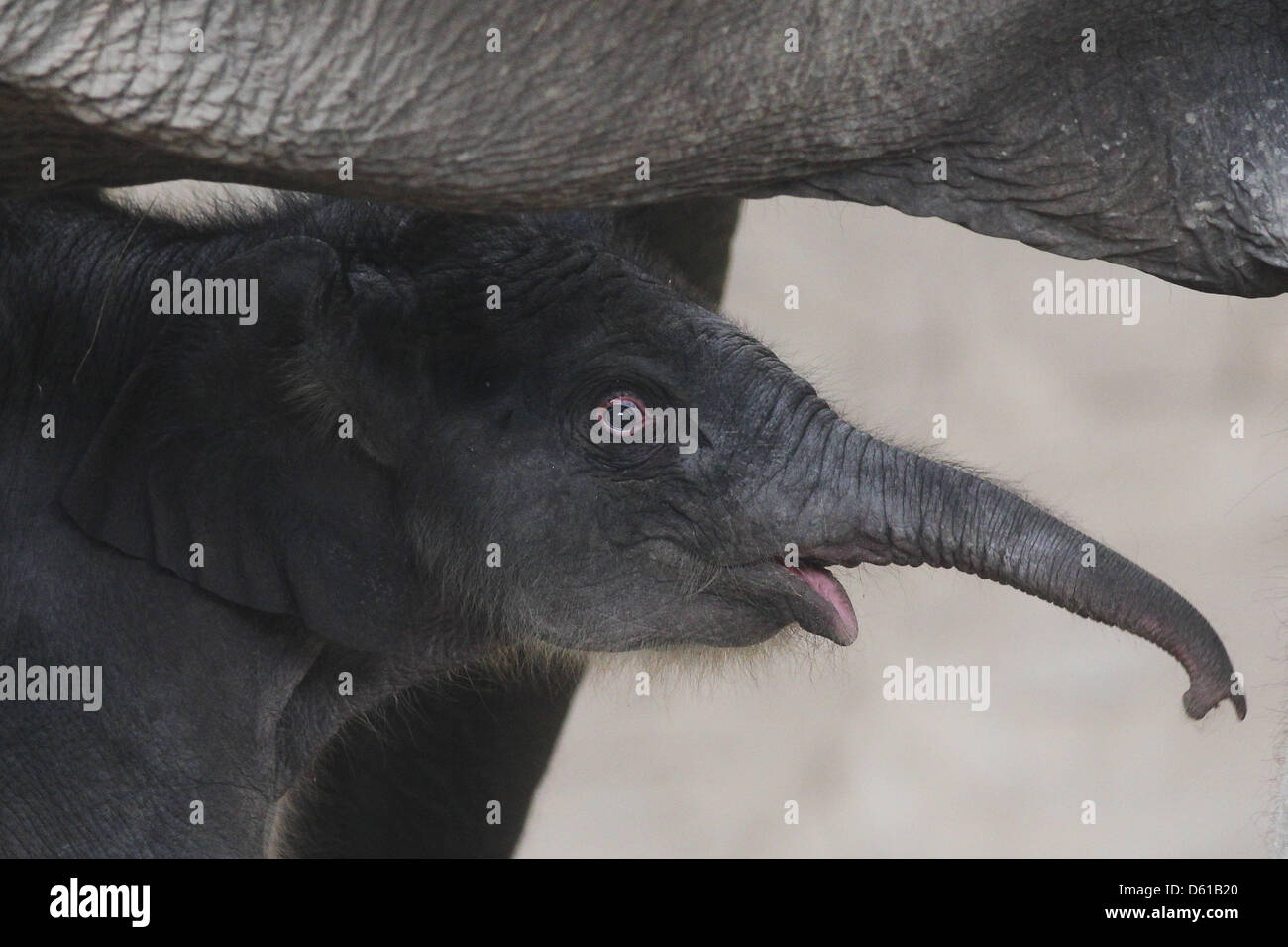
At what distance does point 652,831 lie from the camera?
5.15 metres

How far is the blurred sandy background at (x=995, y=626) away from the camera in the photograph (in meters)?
5.06

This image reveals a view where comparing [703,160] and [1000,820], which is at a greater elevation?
[703,160]

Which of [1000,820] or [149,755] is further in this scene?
[1000,820]

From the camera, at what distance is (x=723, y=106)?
145 centimetres

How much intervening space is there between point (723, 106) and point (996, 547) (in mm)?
726

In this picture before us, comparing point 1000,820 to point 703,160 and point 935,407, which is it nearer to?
point 935,407

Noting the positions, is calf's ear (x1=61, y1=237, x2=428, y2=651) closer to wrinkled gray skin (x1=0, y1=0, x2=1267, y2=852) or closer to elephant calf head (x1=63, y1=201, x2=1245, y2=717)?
elephant calf head (x1=63, y1=201, x2=1245, y2=717)

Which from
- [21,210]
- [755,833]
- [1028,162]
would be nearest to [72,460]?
[21,210]

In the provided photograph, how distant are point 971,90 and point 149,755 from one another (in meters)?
1.33
